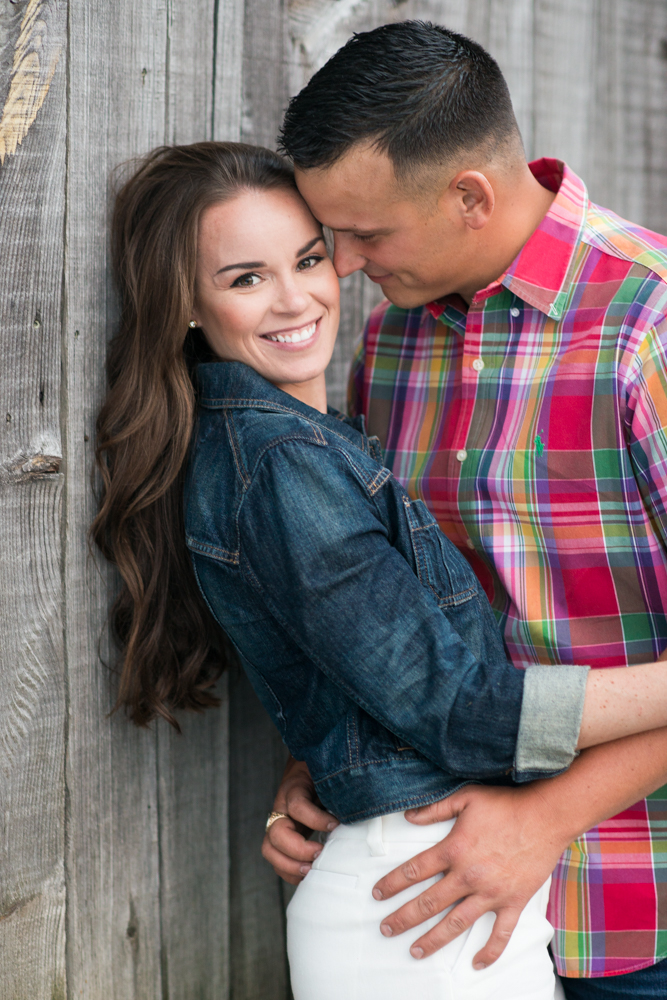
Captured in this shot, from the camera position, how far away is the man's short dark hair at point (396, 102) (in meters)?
1.50

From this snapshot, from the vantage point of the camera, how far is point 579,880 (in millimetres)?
1491

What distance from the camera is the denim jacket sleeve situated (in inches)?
48.6

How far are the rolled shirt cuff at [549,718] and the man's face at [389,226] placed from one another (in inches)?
32.6

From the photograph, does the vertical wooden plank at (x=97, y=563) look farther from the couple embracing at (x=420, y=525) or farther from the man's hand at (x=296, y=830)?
the man's hand at (x=296, y=830)

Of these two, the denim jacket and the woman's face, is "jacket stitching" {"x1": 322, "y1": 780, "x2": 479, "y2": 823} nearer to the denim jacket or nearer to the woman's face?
the denim jacket

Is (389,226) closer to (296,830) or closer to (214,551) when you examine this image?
(214,551)

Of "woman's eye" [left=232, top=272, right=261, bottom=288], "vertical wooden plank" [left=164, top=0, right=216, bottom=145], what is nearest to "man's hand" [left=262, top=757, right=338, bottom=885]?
"woman's eye" [left=232, top=272, right=261, bottom=288]

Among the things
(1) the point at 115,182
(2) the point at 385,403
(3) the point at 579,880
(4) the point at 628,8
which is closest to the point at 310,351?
(2) the point at 385,403

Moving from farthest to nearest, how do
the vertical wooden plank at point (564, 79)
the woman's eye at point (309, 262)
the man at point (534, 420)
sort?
the vertical wooden plank at point (564, 79) < the woman's eye at point (309, 262) < the man at point (534, 420)

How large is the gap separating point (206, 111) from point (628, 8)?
1.45 m

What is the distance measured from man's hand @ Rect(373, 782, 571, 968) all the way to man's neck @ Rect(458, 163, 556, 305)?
0.99 metres

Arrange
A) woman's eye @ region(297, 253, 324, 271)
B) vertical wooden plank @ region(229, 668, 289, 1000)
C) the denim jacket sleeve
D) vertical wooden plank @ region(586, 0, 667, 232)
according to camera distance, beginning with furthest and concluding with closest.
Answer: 1. vertical wooden plank @ region(586, 0, 667, 232)
2. vertical wooden plank @ region(229, 668, 289, 1000)
3. woman's eye @ region(297, 253, 324, 271)
4. the denim jacket sleeve

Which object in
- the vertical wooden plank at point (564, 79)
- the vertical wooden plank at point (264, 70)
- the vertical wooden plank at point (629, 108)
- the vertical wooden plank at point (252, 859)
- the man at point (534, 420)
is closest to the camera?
the man at point (534, 420)

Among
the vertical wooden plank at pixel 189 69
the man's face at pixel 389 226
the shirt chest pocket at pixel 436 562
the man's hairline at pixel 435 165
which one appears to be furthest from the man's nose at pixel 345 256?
the shirt chest pocket at pixel 436 562
